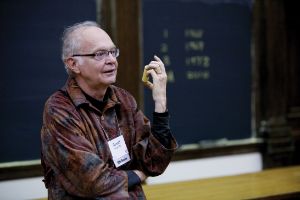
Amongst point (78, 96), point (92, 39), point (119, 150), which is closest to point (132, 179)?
point (119, 150)

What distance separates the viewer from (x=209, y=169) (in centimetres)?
425

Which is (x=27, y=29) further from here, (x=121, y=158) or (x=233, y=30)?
(x=233, y=30)

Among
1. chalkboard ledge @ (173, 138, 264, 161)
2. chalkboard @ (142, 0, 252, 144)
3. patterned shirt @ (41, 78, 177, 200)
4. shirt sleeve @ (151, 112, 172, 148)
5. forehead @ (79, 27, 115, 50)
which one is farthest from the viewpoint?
chalkboard ledge @ (173, 138, 264, 161)

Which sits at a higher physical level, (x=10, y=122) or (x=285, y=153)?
(x=10, y=122)

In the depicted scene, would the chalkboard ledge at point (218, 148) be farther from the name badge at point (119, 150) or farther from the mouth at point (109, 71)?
the mouth at point (109, 71)

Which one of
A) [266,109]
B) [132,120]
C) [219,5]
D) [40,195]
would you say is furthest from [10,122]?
[266,109]

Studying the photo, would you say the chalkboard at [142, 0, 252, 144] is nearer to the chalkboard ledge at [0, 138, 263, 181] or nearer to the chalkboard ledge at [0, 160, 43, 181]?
the chalkboard ledge at [0, 138, 263, 181]

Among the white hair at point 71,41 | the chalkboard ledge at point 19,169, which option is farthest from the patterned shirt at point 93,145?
the chalkboard ledge at point 19,169

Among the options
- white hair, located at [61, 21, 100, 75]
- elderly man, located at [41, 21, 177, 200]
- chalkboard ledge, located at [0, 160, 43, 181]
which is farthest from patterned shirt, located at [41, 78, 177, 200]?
chalkboard ledge, located at [0, 160, 43, 181]

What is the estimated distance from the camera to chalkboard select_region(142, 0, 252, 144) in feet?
13.1

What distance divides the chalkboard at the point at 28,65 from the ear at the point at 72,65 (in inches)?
44.3

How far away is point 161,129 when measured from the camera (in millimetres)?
2488

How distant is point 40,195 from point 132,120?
1341 millimetres

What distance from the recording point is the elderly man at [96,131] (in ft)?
7.31
